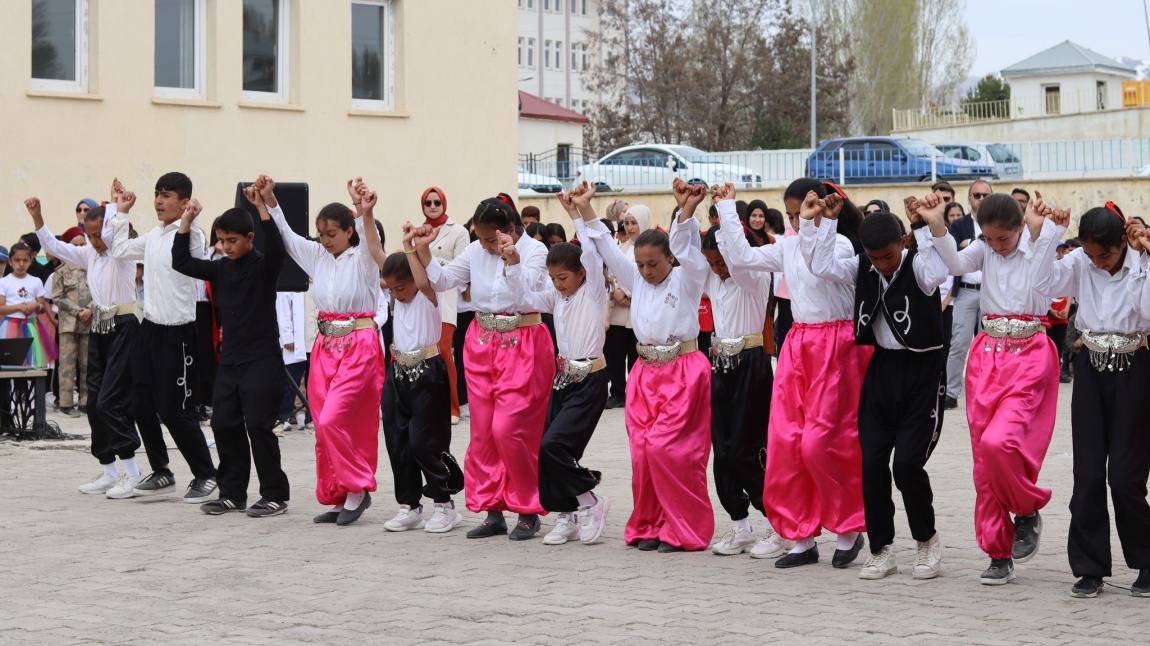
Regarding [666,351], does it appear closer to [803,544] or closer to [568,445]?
[568,445]

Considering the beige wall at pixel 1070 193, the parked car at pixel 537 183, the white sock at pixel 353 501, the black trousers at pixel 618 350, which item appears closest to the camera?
the white sock at pixel 353 501

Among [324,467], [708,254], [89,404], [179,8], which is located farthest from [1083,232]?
[179,8]

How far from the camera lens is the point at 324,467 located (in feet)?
30.6

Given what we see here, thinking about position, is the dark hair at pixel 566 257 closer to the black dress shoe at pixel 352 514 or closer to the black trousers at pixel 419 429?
the black trousers at pixel 419 429

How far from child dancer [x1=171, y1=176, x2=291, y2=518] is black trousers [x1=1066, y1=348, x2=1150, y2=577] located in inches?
190

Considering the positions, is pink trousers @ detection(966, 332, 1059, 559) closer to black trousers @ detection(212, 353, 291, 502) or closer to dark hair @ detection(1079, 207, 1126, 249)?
dark hair @ detection(1079, 207, 1126, 249)

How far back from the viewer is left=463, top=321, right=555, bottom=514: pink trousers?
873 centimetres

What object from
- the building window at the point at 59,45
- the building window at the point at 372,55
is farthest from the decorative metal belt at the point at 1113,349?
the building window at the point at 372,55

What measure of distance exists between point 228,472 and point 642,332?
10.00 feet

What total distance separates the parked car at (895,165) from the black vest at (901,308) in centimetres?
2200

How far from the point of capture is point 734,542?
8.18 m

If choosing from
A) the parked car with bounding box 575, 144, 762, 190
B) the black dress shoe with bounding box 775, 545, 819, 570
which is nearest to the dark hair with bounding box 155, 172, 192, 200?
the black dress shoe with bounding box 775, 545, 819, 570

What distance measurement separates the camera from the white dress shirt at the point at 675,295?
27.0 feet

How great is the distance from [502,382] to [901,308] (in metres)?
2.48
